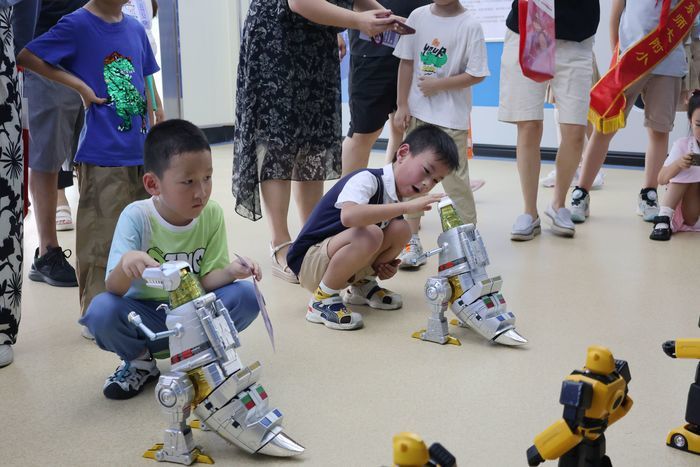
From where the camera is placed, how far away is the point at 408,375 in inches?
68.7

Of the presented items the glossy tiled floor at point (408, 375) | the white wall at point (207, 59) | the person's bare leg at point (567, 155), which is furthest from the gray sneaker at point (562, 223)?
the white wall at point (207, 59)

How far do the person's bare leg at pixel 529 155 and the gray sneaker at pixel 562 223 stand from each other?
11cm

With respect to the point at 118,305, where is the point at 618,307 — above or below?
below

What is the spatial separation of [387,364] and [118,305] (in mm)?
652

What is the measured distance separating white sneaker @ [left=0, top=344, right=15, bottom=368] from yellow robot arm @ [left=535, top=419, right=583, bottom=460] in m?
1.36

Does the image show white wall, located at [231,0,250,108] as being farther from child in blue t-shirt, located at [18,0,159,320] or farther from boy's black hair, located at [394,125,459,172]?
boy's black hair, located at [394,125,459,172]

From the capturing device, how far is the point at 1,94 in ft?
5.65

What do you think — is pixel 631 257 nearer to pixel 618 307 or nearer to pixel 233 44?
pixel 618 307

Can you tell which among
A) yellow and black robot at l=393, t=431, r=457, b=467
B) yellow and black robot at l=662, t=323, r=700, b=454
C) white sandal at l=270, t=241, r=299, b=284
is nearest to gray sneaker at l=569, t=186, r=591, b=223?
white sandal at l=270, t=241, r=299, b=284

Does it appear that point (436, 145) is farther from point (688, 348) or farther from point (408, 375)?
point (688, 348)

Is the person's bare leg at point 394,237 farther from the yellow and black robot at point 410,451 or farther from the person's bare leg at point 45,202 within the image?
the yellow and black robot at point 410,451

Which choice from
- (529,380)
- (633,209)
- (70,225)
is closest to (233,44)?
(70,225)

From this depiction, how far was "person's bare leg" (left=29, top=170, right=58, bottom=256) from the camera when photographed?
243cm

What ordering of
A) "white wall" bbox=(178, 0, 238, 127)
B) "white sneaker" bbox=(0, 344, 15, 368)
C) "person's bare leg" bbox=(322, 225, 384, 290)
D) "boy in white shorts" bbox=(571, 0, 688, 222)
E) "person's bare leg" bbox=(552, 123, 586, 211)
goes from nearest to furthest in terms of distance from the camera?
"white sneaker" bbox=(0, 344, 15, 368)
"person's bare leg" bbox=(322, 225, 384, 290)
"person's bare leg" bbox=(552, 123, 586, 211)
"boy in white shorts" bbox=(571, 0, 688, 222)
"white wall" bbox=(178, 0, 238, 127)
